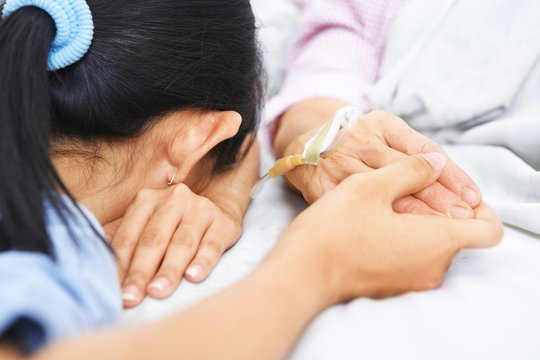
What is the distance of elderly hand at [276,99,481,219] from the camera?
2.12ft

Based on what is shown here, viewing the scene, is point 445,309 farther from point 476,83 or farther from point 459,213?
point 476,83

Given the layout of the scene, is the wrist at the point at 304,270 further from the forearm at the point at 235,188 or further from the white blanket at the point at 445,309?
the forearm at the point at 235,188

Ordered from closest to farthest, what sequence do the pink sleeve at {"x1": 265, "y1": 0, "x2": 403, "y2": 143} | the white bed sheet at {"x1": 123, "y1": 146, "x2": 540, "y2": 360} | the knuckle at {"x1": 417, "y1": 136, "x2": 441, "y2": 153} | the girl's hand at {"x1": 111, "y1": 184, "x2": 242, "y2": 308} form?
the white bed sheet at {"x1": 123, "y1": 146, "x2": 540, "y2": 360} < the girl's hand at {"x1": 111, "y1": 184, "x2": 242, "y2": 308} < the knuckle at {"x1": 417, "y1": 136, "x2": 441, "y2": 153} < the pink sleeve at {"x1": 265, "y1": 0, "x2": 403, "y2": 143}

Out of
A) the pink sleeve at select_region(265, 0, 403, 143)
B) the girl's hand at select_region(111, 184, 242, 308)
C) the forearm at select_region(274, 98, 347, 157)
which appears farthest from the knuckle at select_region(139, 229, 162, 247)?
the pink sleeve at select_region(265, 0, 403, 143)

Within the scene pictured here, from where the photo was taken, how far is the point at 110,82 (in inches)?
24.5

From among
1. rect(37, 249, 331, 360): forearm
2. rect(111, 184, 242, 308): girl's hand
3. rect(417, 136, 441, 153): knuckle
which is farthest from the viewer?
rect(417, 136, 441, 153): knuckle

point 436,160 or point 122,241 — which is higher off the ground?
point 436,160

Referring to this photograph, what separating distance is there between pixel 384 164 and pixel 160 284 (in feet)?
1.13

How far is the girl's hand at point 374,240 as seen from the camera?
0.52 metres

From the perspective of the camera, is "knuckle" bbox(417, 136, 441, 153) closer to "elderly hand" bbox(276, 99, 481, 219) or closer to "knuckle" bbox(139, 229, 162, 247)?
"elderly hand" bbox(276, 99, 481, 219)

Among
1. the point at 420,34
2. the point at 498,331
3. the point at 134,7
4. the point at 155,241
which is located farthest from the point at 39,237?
the point at 420,34

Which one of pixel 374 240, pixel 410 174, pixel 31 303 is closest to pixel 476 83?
pixel 410 174

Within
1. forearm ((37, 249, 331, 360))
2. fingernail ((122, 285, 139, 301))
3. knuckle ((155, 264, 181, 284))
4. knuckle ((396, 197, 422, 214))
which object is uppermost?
forearm ((37, 249, 331, 360))

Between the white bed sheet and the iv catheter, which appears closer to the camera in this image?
the white bed sheet
